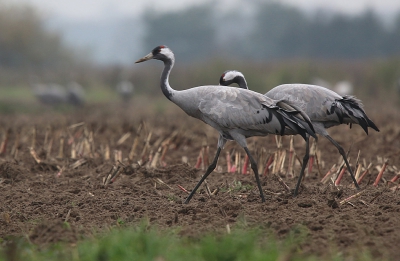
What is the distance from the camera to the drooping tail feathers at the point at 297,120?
6129 millimetres

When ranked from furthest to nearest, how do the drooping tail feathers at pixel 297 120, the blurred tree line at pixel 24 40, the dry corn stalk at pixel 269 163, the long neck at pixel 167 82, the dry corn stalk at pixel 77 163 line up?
the blurred tree line at pixel 24 40
the dry corn stalk at pixel 77 163
the dry corn stalk at pixel 269 163
the long neck at pixel 167 82
the drooping tail feathers at pixel 297 120

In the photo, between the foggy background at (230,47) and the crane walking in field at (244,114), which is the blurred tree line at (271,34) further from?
the crane walking in field at (244,114)

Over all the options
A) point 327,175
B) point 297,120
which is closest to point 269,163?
point 327,175

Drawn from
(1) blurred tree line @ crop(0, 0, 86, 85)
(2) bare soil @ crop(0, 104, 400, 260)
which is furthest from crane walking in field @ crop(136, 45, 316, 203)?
(1) blurred tree line @ crop(0, 0, 86, 85)

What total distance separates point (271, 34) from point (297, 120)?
9272cm

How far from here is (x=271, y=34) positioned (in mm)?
97312

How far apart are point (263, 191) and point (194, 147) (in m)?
3.78

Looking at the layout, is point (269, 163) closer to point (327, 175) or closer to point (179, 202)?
point (327, 175)

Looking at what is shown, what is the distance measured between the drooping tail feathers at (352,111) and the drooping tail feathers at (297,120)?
104 centimetres

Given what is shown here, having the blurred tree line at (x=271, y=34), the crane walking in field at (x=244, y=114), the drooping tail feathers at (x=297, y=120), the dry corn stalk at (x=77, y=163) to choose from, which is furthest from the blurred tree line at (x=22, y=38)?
the drooping tail feathers at (x=297, y=120)

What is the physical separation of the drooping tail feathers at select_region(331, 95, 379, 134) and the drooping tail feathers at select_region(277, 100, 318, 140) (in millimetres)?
1042

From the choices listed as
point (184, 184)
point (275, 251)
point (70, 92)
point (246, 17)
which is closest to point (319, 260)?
point (275, 251)

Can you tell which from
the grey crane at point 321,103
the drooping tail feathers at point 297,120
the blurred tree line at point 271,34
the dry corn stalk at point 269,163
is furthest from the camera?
the blurred tree line at point 271,34

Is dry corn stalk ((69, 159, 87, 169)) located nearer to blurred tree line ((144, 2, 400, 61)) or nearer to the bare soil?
the bare soil
